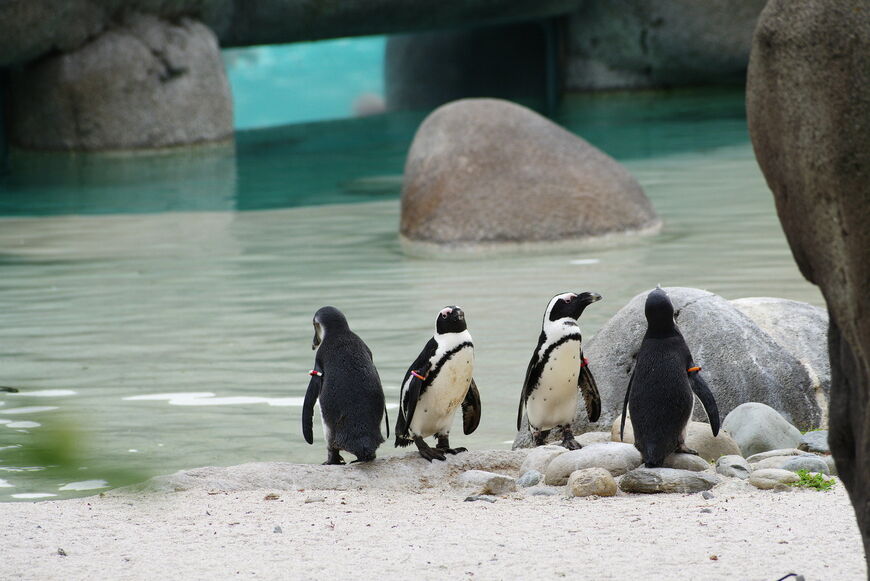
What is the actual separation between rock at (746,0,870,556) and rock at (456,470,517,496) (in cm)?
192

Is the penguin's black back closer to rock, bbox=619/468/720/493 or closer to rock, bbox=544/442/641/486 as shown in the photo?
rock, bbox=544/442/641/486

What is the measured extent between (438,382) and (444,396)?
69 mm

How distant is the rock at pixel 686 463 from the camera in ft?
14.3

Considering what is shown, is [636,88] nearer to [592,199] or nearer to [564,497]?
[592,199]

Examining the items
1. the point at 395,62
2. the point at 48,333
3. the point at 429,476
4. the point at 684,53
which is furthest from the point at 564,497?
the point at 395,62

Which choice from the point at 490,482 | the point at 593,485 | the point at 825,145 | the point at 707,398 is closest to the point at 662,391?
the point at 707,398

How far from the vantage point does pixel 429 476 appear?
4.54 m

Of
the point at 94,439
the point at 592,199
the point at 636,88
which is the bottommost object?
the point at 94,439

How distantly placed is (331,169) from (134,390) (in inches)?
377

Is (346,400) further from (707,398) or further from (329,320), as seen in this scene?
(707,398)

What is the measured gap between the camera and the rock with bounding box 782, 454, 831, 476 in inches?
167

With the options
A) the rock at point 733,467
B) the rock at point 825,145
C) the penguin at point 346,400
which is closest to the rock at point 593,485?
the rock at point 733,467

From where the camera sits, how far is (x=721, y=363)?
200 inches

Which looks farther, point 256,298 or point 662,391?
point 256,298
